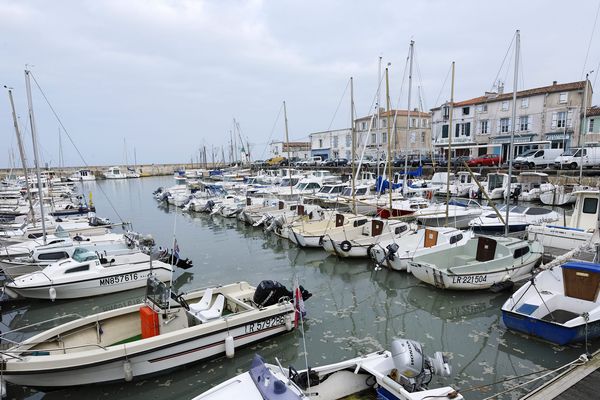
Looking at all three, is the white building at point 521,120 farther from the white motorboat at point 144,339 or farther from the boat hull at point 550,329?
the white motorboat at point 144,339

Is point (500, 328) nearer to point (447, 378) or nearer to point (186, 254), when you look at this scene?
point (447, 378)

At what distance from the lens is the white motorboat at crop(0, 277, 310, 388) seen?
7258mm

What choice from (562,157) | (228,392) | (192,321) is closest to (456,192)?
(562,157)

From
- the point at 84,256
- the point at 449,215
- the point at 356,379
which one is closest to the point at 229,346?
the point at 356,379

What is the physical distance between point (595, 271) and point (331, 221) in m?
13.3

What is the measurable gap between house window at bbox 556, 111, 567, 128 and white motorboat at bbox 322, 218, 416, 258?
3840 cm

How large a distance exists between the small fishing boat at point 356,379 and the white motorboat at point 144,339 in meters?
2.09

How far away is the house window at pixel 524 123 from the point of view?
47.4 metres

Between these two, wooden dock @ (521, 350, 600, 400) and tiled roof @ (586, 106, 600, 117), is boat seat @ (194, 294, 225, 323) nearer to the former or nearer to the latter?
wooden dock @ (521, 350, 600, 400)

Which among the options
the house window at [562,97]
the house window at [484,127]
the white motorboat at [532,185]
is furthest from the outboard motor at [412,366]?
the house window at [484,127]

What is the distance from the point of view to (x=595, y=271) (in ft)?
29.6

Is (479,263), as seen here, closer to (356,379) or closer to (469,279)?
(469,279)

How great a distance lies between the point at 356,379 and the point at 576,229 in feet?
45.8

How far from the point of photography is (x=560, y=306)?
968 cm
